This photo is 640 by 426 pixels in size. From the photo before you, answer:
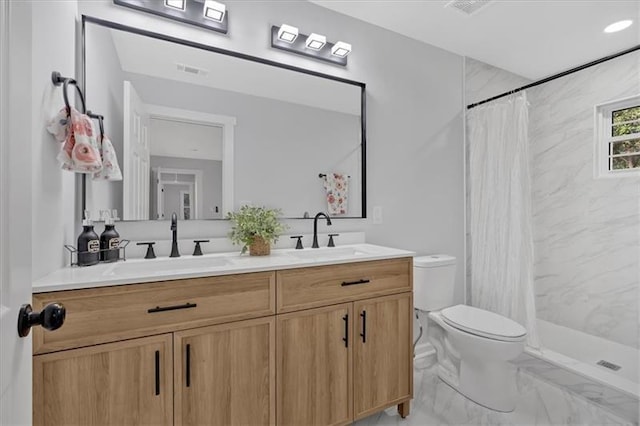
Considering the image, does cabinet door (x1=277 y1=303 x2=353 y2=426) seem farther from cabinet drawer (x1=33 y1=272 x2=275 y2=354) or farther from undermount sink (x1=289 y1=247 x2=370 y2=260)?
undermount sink (x1=289 y1=247 x2=370 y2=260)

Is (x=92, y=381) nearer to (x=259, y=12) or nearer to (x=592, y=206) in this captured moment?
(x=259, y=12)

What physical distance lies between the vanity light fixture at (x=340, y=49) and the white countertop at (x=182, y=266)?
1285 millimetres

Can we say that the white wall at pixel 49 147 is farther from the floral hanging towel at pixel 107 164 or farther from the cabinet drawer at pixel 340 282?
the cabinet drawer at pixel 340 282

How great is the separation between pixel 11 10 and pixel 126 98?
1108 mm

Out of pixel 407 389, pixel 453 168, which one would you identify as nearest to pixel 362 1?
pixel 453 168

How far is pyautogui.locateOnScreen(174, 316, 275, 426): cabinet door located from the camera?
3.97 ft

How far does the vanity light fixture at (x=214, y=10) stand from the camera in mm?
1688

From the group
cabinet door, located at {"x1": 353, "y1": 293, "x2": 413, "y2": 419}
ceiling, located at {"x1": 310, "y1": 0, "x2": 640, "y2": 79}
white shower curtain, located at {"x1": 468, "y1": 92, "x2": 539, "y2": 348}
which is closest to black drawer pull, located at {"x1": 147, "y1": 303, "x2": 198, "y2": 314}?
cabinet door, located at {"x1": 353, "y1": 293, "x2": 413, "y2": 419}

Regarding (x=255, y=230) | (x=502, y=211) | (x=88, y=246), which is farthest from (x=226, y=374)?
(x=502, y=211)

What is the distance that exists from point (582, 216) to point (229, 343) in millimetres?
3033

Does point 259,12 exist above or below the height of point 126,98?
above

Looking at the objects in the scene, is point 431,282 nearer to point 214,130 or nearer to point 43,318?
point 214,130

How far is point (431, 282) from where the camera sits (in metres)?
2.15

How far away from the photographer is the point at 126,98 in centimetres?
159
